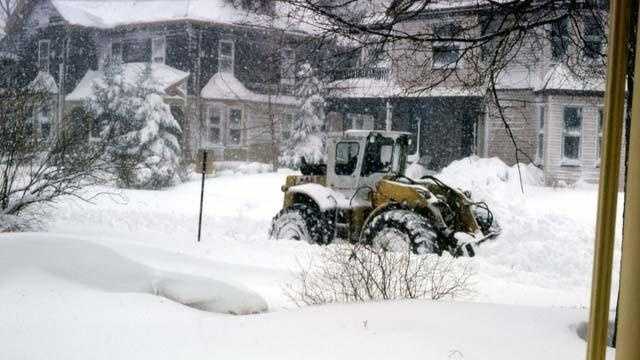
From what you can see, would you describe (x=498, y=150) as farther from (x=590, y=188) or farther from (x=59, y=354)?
(x=59, y=354)

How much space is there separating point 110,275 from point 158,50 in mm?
8237

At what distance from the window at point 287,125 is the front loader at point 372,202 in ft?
17.8

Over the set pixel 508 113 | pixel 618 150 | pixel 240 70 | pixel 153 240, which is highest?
pixel 240 70

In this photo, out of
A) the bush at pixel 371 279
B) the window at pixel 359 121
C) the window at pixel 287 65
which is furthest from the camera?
the window at pixel 359 121

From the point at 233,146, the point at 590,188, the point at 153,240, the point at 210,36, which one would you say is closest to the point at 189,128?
the point at 233,146

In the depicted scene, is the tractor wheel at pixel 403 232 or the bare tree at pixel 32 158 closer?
the tractor wheel at pixel 403 232

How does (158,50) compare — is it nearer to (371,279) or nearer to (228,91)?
(228,91)

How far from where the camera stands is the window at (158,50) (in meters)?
10.8

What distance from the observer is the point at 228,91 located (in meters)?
11.4

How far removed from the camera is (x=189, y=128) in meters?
11.3

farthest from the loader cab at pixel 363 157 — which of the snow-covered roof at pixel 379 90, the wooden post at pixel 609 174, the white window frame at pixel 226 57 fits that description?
the white window frame at pixel 226 57

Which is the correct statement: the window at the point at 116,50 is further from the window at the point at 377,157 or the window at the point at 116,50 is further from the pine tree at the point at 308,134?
the window at the point at 377,157

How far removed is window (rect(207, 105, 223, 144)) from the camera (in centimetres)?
1141

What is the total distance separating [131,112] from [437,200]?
667 centimetres
